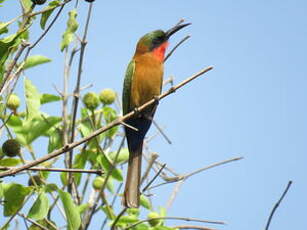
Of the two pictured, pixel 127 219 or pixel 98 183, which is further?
pixel 98 183

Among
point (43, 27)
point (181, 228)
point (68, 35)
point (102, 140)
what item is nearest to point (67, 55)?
point (102, 140)

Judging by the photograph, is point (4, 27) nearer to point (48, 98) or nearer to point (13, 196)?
point (13, 196)

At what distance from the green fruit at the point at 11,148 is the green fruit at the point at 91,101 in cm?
75

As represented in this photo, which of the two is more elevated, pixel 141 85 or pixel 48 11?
pixel 48 11

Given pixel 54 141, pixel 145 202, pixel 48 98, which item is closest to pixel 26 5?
pixel 48 98

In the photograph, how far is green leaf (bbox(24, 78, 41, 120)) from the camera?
2.71 metres

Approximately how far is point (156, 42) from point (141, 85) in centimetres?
54

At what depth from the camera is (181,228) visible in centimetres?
311

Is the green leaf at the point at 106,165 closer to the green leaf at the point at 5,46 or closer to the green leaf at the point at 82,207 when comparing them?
the green leaf at the point at 82,207

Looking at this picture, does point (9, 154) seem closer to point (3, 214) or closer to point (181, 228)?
point (3, 214)

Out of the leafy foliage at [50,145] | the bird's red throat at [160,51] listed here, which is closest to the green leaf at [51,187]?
the leafy foliage at [50,145]

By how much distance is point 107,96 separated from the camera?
13.5ft

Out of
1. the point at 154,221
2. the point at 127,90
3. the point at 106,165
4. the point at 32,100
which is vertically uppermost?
the point at 127,90

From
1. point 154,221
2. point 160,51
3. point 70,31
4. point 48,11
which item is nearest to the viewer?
point 48,11
